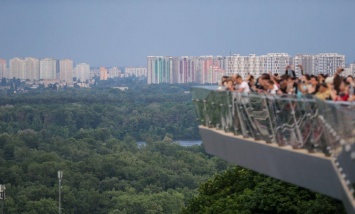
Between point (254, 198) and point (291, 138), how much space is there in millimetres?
15535

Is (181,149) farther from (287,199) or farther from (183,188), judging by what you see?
(287,199)

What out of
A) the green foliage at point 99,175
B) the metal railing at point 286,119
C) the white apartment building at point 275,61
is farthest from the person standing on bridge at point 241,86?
the white apartment building at point 275,61

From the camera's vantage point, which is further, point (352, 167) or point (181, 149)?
point (181, 149)

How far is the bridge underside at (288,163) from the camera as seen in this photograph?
15.0 metres

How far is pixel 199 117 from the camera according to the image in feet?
80.3

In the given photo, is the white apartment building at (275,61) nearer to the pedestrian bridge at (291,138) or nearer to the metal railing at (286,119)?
the metal railing at (286,119)

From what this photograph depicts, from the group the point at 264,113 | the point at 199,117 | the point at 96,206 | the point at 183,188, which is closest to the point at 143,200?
the point at 96,206

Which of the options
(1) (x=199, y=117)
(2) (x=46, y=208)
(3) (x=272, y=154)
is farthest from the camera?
(2) (x=46, y=208)

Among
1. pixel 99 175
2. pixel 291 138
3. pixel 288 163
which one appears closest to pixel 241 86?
pixel 288 163

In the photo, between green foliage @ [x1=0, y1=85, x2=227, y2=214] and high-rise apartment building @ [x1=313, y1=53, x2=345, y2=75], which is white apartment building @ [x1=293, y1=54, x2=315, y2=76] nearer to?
high-rise apartment building @ [x1=313, y1=53, x2=345, y2=75]

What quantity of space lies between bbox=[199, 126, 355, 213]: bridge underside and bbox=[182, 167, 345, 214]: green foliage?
5619 millimetres

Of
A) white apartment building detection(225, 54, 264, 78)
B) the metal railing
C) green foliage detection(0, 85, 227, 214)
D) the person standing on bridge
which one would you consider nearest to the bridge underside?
the metal railing

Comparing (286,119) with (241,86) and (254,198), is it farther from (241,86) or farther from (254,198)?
(254,198)

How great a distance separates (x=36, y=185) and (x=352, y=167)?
92998 mm
